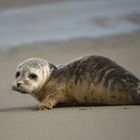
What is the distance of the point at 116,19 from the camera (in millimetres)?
10773

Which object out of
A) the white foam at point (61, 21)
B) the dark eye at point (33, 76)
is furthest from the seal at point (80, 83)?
the white foam at point (61, 21)

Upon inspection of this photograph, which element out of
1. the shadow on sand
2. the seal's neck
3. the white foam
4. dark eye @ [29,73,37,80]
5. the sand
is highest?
the white foam

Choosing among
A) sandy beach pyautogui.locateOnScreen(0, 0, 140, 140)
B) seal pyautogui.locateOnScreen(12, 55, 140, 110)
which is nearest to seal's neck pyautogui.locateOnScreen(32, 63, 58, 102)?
seal pyautogui.locateOnScreen(12, 55, 140, 110)

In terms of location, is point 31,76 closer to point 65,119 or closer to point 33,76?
point 33,76

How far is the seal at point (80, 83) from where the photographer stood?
534 centimetres

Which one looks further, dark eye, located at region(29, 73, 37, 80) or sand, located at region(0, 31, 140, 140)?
dark eye, located at region(29, 73, 37, 80)

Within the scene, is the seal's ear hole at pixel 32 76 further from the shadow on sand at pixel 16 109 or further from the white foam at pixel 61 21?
the white foam at pixel 61 21

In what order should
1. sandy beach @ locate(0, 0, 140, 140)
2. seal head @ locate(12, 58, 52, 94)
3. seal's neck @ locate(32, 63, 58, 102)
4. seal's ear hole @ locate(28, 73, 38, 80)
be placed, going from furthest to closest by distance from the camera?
seal's neck @ locate(32, 63, 58, 102)
seal's ear hole @ locate(28, 73, 38, 80)
seal head @ locate(12, 58, 52, 94)
sandy beach @ locate(0, 0, 140, 140)

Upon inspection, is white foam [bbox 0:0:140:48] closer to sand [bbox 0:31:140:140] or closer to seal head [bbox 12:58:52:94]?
sand [bbox 0:31:140:140]

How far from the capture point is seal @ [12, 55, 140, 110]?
210 inches

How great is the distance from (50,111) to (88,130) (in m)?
0.93

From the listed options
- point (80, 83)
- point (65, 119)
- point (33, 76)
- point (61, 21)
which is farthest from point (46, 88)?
point (61, 21)

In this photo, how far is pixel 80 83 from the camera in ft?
18.4

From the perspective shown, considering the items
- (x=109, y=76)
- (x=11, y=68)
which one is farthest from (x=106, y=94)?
(x=11, y=68)
